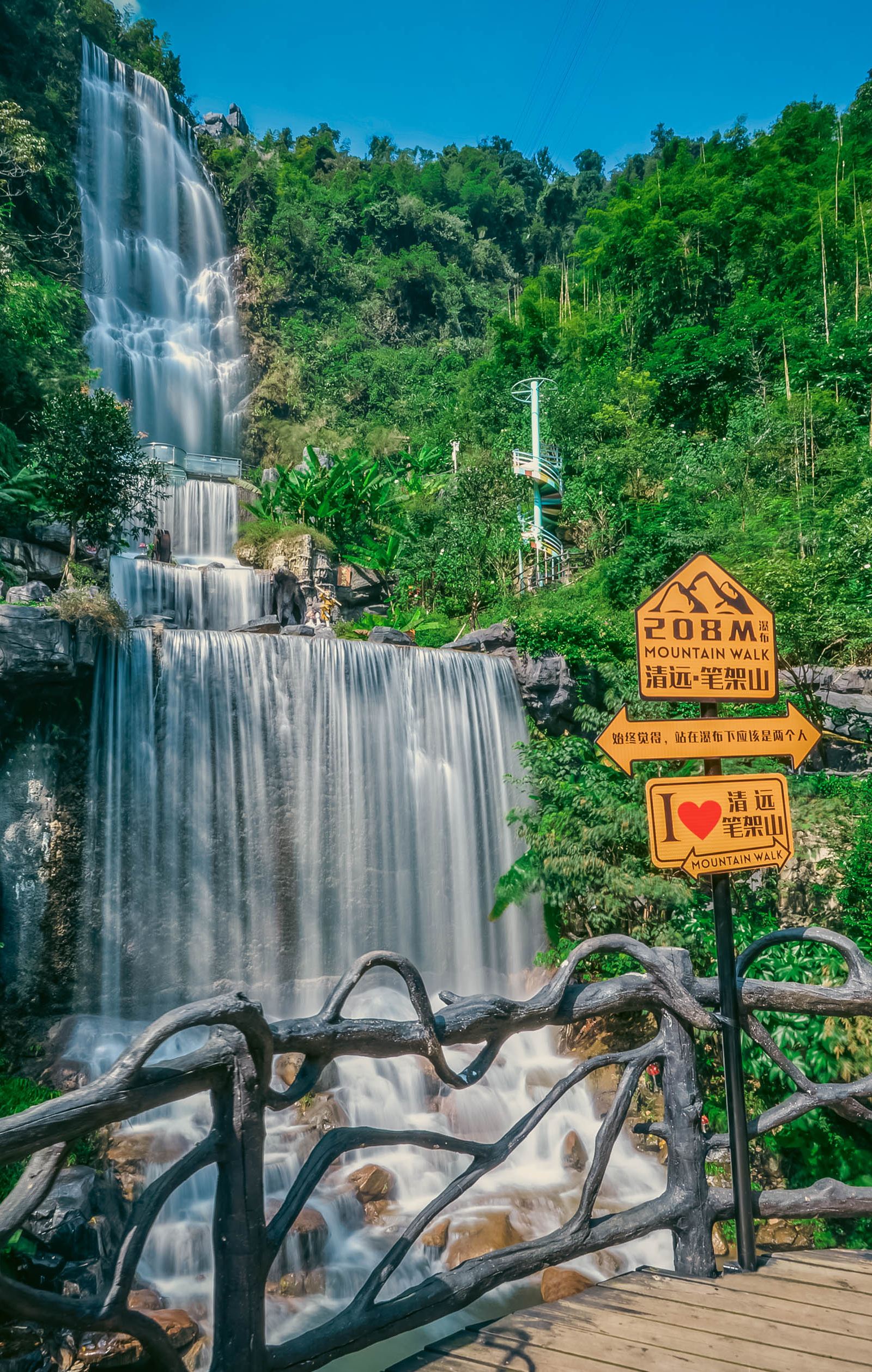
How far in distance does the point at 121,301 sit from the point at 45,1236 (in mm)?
25814

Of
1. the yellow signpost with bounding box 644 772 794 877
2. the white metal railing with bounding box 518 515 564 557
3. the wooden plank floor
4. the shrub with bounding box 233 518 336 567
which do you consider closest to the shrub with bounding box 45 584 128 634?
the yellow signpost with bounding box 644 772 794 877

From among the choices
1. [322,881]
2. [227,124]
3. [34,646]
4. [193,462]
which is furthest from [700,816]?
[227,124]

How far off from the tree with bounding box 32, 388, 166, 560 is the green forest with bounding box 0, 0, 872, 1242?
0.53m

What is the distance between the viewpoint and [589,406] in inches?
925

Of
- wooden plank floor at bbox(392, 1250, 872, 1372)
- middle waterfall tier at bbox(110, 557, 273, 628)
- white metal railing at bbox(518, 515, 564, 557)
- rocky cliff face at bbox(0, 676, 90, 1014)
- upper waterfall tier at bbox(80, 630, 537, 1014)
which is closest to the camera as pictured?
wooden plank floor at bbox(392, 1250, 872, 1372)

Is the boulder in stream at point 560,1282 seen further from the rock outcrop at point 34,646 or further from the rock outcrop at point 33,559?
the rock outcrop at point 33,559

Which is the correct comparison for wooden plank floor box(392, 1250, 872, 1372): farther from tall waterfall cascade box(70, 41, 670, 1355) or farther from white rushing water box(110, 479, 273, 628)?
white rushing water box(110, 479, 273, 628)

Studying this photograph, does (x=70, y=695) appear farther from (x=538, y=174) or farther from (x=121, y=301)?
(x=538, y=174)

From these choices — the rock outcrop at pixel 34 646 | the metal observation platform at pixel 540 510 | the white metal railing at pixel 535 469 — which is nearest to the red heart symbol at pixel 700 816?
the rock outcrop at pixel 34 646

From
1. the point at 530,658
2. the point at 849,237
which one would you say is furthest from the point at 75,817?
the point at 849,237

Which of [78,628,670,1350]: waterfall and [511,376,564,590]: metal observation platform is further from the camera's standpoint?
[511,376,564,590]: metal observation platform

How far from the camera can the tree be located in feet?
36.2

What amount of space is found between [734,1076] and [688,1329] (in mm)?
659

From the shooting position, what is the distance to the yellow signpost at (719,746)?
2.44 metres
